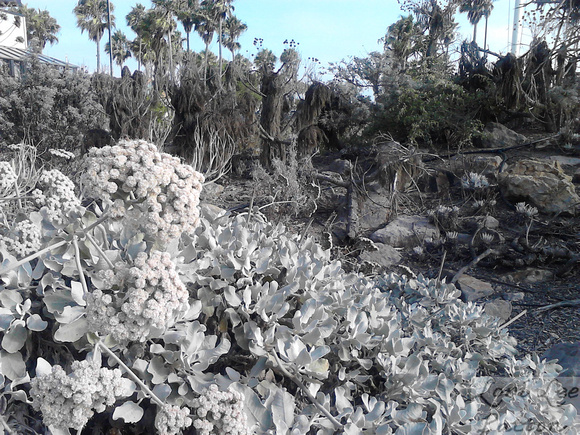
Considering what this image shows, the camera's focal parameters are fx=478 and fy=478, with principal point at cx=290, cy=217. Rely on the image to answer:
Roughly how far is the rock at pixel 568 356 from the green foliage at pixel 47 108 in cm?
831

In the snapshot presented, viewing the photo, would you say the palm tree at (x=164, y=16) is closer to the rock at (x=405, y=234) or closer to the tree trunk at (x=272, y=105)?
the tree trunk at (x=272, y=105)

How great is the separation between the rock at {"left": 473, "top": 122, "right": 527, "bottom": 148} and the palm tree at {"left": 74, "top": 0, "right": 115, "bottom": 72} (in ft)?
124

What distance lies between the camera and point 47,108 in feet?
28.4

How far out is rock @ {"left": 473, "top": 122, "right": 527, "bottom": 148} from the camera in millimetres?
8586

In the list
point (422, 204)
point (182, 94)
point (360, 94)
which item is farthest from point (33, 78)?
point (422, 204)

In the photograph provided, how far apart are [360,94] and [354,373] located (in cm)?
974

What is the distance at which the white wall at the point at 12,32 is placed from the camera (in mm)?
23312

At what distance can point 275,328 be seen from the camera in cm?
142

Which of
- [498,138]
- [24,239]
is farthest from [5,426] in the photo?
[498,138]

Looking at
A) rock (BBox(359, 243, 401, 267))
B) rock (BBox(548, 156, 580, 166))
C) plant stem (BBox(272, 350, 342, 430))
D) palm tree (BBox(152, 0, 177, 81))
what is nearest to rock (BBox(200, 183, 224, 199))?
rock (BBox(359, 243, 401, 267))

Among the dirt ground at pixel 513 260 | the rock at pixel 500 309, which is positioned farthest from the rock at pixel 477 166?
the rock at pixel 500 309

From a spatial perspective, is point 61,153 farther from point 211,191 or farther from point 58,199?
point 211,191

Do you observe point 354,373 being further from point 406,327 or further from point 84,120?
point 84,120

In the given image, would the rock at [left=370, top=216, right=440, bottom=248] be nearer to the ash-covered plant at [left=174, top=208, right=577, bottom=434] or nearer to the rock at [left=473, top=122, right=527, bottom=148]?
the ash-covered plant at [left=174, top=208, right=577, bottom=434]
